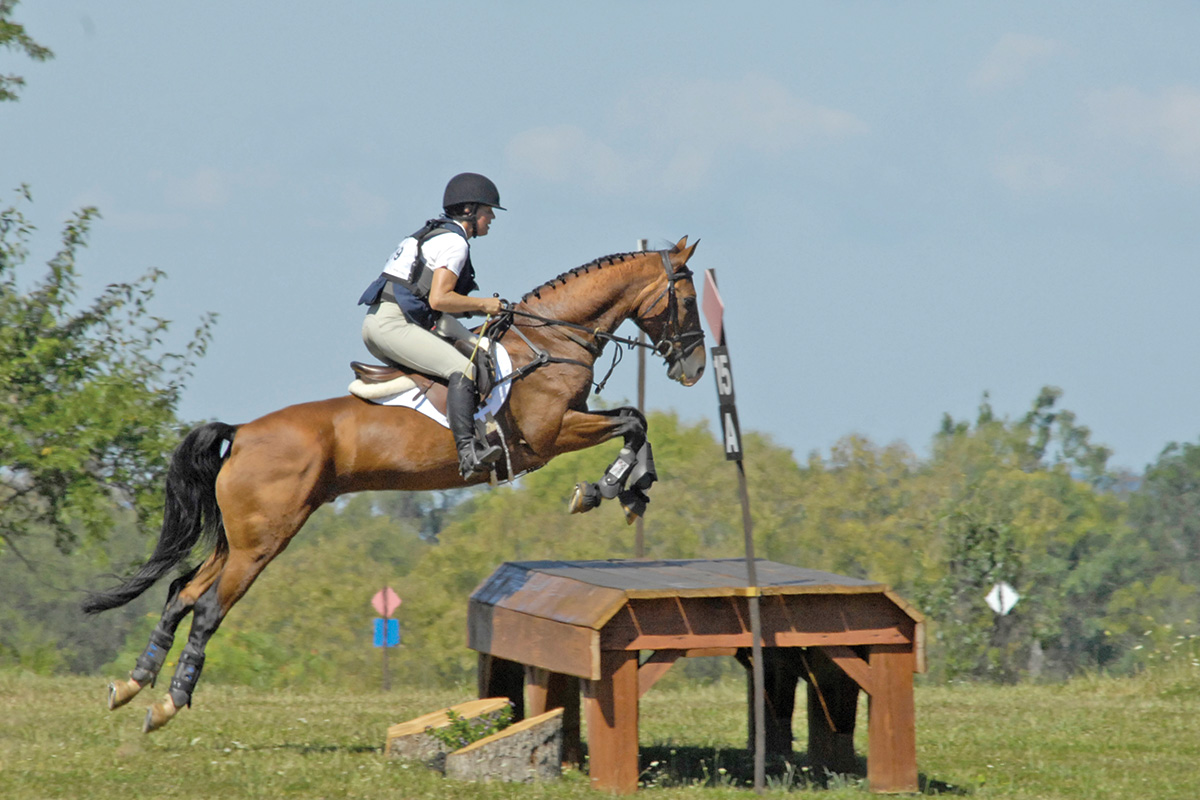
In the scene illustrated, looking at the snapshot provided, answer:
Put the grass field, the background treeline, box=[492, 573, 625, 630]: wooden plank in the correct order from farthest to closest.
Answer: the background treeline → the grass field → box=[492, 573, 625, 630]: wooden plank

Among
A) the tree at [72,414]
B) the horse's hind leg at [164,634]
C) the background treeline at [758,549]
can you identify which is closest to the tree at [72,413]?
the tree at [72,414]

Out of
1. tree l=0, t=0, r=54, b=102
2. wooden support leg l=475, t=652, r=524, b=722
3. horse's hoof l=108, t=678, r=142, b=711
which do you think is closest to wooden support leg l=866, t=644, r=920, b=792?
wooden support leg l=475, t=652, r=524, b=722

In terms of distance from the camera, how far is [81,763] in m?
7.05

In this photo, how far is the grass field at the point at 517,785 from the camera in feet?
21.7

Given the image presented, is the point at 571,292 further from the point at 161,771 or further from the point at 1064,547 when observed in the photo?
the point at 1064,547

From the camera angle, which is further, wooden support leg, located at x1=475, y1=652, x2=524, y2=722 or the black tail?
wooden support leg, located at x1=475, y1=652, x2=524, y2=722

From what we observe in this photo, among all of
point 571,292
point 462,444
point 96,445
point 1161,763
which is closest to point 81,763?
point 462,444

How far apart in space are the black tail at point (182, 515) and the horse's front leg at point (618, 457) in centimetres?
213

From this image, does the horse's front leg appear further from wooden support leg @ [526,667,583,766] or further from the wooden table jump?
wooden support leg @ [526,667,583,766]

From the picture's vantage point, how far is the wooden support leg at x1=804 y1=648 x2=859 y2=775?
25.2 ft

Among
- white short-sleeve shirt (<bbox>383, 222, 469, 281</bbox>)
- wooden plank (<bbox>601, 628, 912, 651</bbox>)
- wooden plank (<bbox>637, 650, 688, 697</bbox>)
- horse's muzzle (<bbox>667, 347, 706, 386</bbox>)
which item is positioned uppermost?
white short-sleeve shirt (<bbox>383, 222, 469, 281</bbox>)

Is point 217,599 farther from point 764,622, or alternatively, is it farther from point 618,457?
A: point 764,622

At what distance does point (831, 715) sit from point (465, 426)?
276 centimetres

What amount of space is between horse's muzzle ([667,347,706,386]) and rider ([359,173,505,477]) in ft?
4.28
